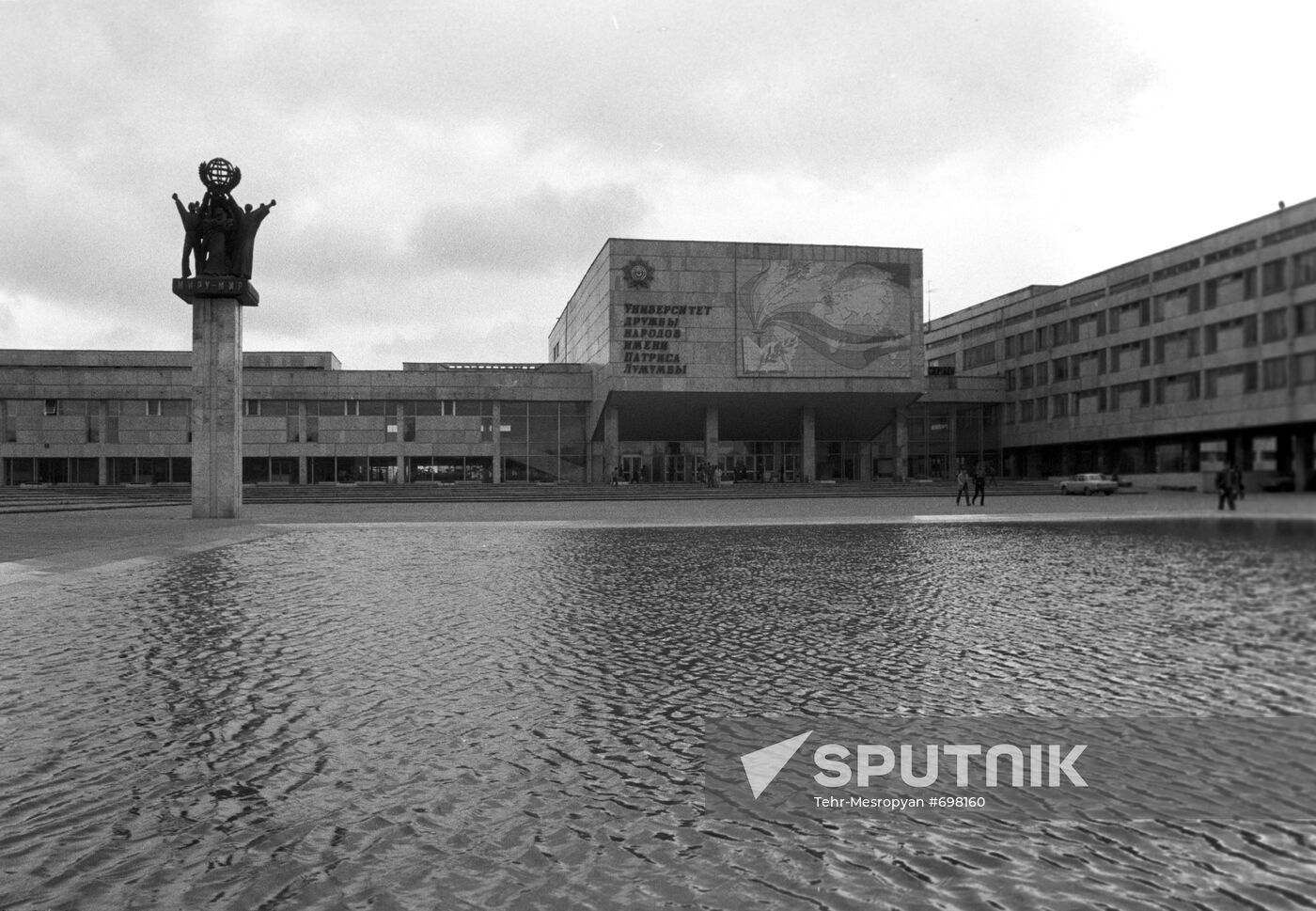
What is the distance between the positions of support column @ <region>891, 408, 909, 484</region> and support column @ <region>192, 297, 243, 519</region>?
54.6 meters

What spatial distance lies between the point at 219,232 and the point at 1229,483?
3443 centimetres

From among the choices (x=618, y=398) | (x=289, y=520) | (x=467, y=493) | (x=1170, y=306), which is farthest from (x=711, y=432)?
(x=1170, y=306)

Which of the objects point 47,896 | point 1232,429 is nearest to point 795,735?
point 1232,429

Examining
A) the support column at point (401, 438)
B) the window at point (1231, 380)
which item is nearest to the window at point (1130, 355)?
the window at point (1231, 380)

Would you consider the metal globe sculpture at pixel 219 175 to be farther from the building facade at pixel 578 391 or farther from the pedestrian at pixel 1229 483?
the building facade at pixel 578 391

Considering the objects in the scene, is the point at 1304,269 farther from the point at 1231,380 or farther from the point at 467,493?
the point at 467,493

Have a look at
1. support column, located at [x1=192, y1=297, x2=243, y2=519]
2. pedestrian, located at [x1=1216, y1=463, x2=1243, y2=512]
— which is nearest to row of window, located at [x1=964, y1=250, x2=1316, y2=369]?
pedestrian, located at [x1=1216, y1=463, x2=1243, y2=512]

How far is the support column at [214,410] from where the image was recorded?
105 feet

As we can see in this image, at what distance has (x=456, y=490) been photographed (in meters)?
59.2

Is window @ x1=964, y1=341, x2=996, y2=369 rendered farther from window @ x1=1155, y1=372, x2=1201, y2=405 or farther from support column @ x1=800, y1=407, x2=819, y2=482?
support column @ x1=800, y1=407, x2=819, y2=482

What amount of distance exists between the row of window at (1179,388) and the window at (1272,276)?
0.30 m

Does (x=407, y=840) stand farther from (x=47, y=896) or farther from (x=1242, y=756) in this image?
(x=1242, y=756)

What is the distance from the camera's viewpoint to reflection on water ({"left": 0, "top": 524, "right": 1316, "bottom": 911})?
3.60 metres

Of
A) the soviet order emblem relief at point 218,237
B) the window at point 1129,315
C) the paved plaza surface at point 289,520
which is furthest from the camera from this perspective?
the soviet order emblem relief at point 218,237
